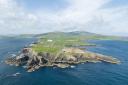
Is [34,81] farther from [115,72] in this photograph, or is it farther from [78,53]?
[78,53]

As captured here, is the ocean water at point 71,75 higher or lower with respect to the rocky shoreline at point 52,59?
lower

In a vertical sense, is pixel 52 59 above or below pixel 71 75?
above

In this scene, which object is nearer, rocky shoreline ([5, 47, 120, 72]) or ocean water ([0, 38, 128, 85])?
ocean water ([0, 38, 128, 85])

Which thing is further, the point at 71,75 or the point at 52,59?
the point at 52,59

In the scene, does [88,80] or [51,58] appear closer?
[88,80]

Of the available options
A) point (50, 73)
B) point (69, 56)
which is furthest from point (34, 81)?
point (69, 56)

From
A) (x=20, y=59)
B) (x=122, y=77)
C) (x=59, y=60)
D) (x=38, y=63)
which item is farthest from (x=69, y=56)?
(x=122, y=77)

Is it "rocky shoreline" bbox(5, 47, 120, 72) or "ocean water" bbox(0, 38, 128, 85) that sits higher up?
"rocky shoreline" bbox(5, 47, 120, 72)

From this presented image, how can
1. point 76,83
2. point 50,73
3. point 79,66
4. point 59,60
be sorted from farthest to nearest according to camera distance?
point 59,60
point 79,66
point 50,73
point 76,83

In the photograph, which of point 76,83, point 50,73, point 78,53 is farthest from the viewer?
point 78,53

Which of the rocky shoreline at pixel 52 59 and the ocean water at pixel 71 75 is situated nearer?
the ocean water at pixel 71 75
